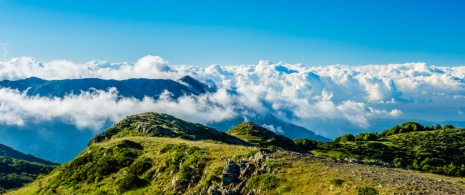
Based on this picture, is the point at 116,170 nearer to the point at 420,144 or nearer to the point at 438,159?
the point at 438,159

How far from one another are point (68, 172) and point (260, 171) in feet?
126

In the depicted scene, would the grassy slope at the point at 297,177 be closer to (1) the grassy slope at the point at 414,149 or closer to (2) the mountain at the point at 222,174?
(2) the mountain at the point at 222,174

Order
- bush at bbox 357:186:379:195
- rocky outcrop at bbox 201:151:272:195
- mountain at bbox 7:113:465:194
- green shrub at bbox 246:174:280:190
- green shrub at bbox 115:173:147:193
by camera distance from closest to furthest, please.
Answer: bush at bbox 357:186:379:195 < mountain at bbox 7:113:465:194 < green shrub at bbox 246:174:280:190 < rocky outcrop at bbox 201:151:272:195 < green shrub at bbox 115:173:147:193

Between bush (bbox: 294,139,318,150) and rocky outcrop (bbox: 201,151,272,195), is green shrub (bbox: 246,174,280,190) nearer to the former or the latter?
rocky outcrop (bbox: 201,151,272,195)

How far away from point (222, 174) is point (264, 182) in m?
5.84

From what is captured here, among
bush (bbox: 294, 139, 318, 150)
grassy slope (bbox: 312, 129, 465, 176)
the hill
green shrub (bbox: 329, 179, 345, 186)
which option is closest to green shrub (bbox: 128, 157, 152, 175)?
green shrub (bbox: 329, 179, 345, 186)

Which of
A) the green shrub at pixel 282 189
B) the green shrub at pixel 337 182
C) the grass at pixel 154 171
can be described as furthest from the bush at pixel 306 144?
the green shrub at pixel 337 182

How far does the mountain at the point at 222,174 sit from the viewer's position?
→ 36.5 metres

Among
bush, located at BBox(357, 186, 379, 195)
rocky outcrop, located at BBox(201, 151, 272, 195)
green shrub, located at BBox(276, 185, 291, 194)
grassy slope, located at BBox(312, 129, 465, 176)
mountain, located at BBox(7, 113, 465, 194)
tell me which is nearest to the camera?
bush, located at BBox(357, 186, 379, 195)

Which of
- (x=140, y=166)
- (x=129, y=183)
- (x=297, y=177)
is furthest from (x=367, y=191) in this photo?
(x=140, y=166)

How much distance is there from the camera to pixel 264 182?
4044cm

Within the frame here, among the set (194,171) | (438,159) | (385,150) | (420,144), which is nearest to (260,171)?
(194,171)

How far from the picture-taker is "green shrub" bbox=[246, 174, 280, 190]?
39.8 metres

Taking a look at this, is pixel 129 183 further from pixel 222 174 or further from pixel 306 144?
pixel 306 144
